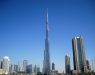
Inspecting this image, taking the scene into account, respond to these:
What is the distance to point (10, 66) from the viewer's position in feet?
507

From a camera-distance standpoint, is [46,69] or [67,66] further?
[67,66]

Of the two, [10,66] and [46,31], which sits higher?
[46,31]

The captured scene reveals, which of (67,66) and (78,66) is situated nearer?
(78,66)

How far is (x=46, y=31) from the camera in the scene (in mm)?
95625

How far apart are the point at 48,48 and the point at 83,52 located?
30.3 meters

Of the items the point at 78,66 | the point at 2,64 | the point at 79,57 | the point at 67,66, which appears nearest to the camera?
the point at 78,66

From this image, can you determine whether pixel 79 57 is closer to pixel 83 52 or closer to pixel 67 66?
pixel 83 52

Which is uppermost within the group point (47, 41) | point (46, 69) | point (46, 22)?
point (46, 22)

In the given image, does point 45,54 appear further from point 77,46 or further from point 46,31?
point 77,46

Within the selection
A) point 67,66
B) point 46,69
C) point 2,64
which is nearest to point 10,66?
point 2,64

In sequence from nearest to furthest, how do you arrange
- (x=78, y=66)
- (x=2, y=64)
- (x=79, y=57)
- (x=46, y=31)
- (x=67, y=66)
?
(x=46, y=31) < (x=78, y=66) < (x=79, y=57) < (x=67, y=66) < (x=2, y=64)

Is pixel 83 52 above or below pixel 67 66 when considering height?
above

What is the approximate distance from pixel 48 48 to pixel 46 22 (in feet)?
43.7

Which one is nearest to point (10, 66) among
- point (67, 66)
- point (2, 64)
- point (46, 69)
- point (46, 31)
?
point (2, 64)
